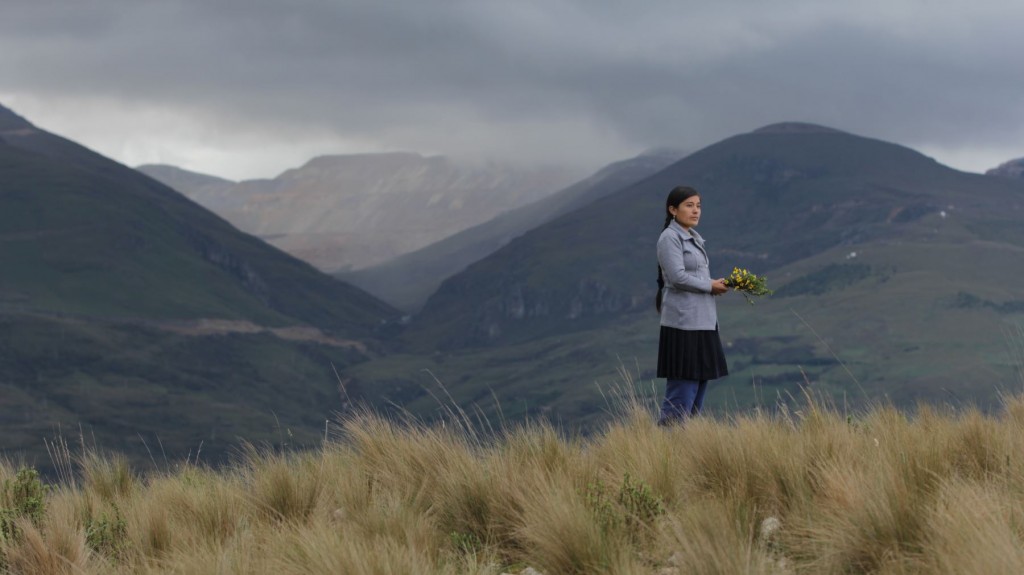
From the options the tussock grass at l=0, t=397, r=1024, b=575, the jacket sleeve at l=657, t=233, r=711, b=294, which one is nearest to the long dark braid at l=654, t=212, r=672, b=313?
the jacket sleeve at l=657, t=233, r=711, b=294

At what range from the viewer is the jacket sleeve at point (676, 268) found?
10062 millimetres

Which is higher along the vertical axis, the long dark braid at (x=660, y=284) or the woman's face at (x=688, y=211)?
the woman's face at (x=688, y=211)

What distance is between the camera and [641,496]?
636cm

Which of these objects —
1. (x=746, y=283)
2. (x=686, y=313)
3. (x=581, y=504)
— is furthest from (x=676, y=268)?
(x=581, y=504)

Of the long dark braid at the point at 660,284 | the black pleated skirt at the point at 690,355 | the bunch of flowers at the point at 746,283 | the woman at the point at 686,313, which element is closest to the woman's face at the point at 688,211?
the woman at the point at 686,313

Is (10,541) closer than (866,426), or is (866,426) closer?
(10,541)

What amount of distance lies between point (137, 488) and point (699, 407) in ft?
16.7

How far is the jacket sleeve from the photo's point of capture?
1006 cm

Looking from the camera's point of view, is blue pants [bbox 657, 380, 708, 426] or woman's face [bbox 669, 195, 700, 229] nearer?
blue pants [bbox 657, 380, 708, 426]

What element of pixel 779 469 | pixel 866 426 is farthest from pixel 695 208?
pixel 779 469

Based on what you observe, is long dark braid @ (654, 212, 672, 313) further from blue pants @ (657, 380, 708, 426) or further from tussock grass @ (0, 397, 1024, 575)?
tussock grass @ (0, 397, 1024, 575)

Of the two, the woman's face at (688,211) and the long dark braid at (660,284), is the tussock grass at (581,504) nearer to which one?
the long dark braid at (660,284)

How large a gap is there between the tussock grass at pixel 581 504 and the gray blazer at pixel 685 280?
1385mm

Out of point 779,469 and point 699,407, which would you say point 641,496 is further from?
point 699,407
